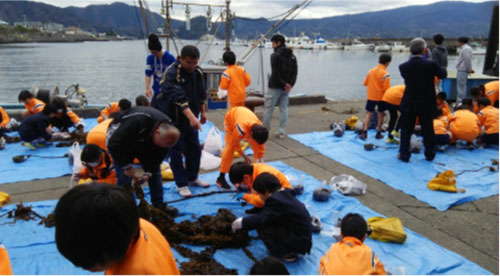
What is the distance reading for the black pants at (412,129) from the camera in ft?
17.4

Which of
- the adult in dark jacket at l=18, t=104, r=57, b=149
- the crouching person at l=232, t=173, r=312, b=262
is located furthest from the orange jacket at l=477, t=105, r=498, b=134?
the adult in dark jacket at l=18, t=104, r=57, b=149

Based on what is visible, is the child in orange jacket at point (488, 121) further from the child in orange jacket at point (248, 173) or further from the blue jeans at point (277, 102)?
the child in orange jacket at point (248, 173)

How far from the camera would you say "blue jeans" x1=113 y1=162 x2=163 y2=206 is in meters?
3.45

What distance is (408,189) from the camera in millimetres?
4578

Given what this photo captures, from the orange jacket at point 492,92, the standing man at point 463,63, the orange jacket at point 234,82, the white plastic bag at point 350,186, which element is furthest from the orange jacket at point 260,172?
the standing man at point 463,63

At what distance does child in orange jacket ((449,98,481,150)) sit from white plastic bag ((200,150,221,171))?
421 cm

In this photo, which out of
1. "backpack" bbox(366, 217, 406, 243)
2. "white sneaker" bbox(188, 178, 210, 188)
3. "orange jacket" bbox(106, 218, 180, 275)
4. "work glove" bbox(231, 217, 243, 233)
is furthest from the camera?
"white sneaker" bbox(188, 178, 210, 188)

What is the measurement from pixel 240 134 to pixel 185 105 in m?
0.75

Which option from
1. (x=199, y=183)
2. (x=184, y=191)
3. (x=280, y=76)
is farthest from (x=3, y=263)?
(x=280, y=76)

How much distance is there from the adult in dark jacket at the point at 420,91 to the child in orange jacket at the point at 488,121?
1.54 meters

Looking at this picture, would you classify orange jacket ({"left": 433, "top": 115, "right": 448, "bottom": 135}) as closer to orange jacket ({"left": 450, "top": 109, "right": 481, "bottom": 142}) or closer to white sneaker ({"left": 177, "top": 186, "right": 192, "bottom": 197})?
orange jacket ({"left": 450, "top": 109, "right": 481, "bottom": 142})

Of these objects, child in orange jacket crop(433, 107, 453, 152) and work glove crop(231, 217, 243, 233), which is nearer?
work glove crop(231, 217, 243, 233)

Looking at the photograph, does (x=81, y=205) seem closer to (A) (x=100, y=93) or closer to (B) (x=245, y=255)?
(B) (x=245, y=255)

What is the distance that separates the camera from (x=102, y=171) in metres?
4.23
